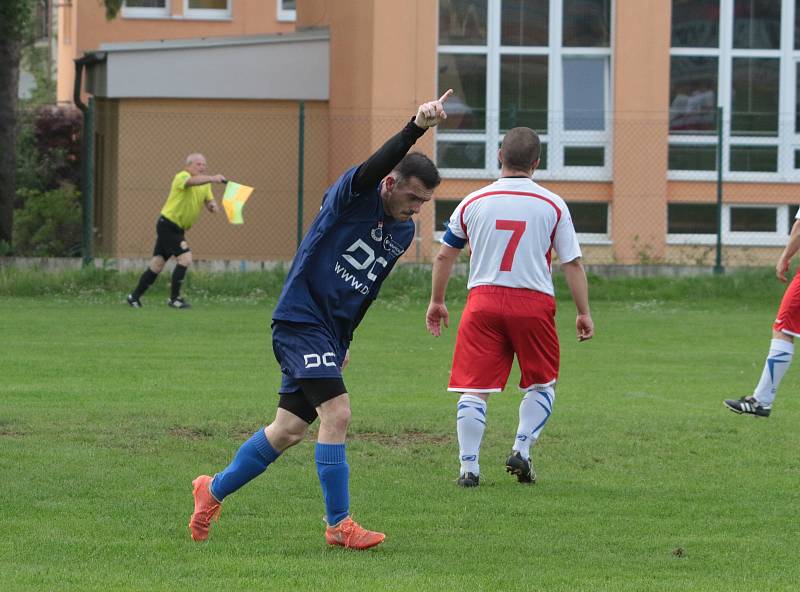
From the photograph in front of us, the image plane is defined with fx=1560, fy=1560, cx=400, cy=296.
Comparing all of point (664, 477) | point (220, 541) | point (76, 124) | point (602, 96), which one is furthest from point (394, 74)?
point (220, 541)

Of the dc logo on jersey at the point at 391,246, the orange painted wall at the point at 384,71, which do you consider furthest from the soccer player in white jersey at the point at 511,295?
the orange painted wall at the point at 384,71

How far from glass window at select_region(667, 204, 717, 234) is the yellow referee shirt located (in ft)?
28.1

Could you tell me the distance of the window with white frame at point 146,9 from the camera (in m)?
35.3

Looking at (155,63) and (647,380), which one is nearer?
(647,380)

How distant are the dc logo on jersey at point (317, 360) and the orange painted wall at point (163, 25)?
29.0 m

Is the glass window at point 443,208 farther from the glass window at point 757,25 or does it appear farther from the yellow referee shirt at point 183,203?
the yellow referee shirt at point 183,203

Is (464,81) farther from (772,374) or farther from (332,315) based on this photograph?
(332,315)

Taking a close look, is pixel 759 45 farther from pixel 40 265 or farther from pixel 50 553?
pixel 50 553

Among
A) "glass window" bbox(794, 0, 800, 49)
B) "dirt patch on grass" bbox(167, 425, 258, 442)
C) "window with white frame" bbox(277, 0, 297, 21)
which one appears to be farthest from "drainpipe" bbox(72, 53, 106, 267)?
"window with white frame" bbox(277, 0, 297, 21)

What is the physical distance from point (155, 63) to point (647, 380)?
14.2 m

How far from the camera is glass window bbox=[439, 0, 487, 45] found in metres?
24.9

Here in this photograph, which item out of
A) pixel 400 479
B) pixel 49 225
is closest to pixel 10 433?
pixel 400 479

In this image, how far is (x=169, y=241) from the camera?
1938 cm

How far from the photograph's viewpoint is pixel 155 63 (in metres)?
25.0
